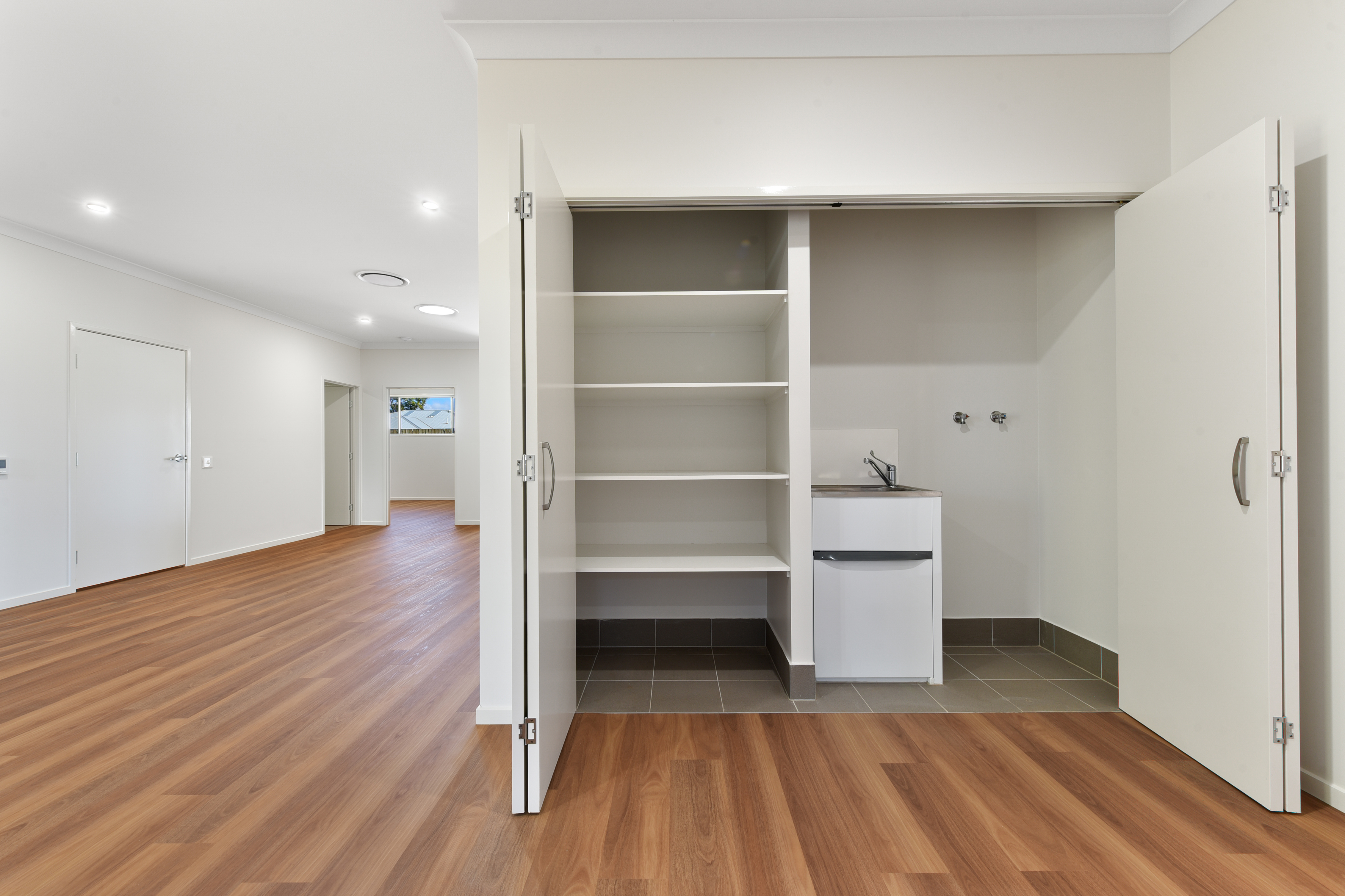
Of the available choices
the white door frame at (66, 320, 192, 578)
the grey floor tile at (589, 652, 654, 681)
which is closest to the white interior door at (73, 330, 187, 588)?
the white door frame at (66, 320, 192, 578)

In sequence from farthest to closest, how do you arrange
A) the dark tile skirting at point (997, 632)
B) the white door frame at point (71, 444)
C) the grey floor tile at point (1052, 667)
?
the white door frame at point (71, 444)
the dark tile skirting at point (997, 632)
the grey floor tile at point (1052, 667)

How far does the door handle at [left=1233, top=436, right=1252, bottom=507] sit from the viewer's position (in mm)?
1685

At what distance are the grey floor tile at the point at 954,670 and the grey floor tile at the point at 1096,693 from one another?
1.19ft

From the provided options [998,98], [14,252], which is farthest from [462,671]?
[14,252]

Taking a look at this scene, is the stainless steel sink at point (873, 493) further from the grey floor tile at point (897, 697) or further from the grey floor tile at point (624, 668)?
the grey floor tile at point (624, 668)

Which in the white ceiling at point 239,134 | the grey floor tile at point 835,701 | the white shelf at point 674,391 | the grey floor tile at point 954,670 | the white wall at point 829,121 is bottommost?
the grey floor tile at point 835,701

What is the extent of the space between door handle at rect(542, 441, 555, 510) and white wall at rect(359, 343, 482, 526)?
6.95 m

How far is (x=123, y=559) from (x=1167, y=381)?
704cm

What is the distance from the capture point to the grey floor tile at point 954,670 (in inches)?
106

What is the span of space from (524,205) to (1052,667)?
122 inches

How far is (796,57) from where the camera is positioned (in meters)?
2.31

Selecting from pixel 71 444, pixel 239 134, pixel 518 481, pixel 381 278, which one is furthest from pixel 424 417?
pixel 518 481

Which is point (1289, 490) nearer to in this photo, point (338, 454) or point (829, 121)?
point (829, 121)

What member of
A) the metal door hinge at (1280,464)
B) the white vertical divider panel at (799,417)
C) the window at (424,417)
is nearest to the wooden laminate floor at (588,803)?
the white vertical divider panel at (799,417)
